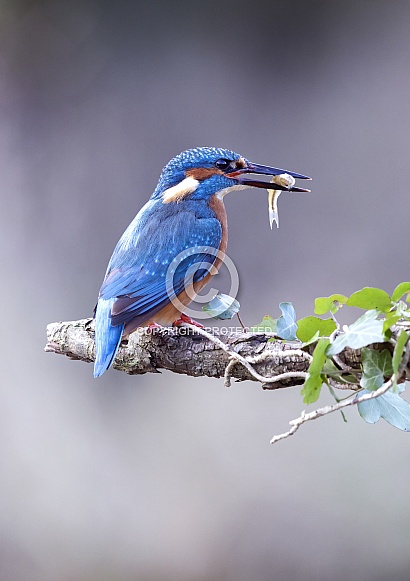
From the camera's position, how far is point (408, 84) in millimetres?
2121

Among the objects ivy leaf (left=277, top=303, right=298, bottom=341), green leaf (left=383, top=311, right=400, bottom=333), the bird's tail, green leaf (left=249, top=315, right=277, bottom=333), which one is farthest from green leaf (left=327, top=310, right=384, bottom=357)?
the bird's tail

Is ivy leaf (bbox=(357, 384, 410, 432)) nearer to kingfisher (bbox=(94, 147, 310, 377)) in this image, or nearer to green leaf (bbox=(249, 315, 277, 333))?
green leaf (bbox=(249, 315, 277, 333))

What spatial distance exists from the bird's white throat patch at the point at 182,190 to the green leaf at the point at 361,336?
70 centimetres

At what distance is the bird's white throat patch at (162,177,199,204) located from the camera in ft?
4.48

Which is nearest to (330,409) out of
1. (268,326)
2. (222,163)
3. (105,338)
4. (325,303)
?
(325,303)

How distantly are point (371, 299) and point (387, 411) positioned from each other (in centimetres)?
14

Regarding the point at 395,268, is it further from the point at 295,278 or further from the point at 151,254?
the point at 151,254

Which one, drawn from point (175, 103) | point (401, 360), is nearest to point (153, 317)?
point (401, 360)

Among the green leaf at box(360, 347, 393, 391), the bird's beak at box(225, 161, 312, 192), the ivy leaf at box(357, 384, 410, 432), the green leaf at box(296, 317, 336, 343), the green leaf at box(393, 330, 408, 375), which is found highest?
the bird's beak at box(225, 161, 312, 192)

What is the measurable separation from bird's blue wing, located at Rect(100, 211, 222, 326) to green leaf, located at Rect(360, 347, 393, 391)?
1.60 ft

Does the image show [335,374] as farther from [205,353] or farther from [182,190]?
[182,190]

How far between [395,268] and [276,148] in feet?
1.64

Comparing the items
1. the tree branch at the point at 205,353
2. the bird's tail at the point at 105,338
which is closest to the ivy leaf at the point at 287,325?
the tree branch at the point at 205,353

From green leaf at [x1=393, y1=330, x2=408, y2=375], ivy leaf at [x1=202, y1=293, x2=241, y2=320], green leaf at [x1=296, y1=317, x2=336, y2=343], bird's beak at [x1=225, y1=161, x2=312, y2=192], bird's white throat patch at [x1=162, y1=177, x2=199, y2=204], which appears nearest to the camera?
green leaf at [x1=393, y1=330, x2=408, y2=375]
